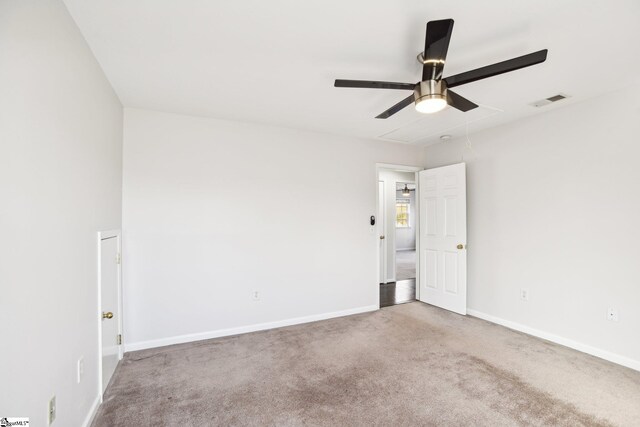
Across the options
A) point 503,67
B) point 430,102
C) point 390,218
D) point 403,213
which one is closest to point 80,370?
point 430,102

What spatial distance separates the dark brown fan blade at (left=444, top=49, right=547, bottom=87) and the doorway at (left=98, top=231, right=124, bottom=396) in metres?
2.69

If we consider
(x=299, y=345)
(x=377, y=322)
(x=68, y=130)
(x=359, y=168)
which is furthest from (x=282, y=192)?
(x=68, y=130)

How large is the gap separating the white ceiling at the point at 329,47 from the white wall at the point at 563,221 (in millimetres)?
394

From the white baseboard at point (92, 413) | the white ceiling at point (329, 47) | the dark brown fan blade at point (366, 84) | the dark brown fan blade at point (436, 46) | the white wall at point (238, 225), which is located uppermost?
the white ceiling at point (329, 47)

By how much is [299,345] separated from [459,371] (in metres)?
1.52

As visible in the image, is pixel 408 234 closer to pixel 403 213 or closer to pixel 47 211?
pixel 403 213

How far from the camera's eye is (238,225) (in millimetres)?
3451

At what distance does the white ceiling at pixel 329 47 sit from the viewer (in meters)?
1.64

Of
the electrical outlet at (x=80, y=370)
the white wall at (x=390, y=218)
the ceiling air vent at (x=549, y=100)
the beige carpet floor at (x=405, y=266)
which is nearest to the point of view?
the electrical outlet at (x=80, y=370)

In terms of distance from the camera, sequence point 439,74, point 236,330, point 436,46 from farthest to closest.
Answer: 1. point 236,330
2. point 439,74
3. point 436,46

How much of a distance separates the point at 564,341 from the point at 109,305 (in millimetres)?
4300

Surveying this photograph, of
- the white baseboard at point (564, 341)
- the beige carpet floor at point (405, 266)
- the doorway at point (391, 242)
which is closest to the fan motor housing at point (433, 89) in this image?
the doorway at point (391, 242)

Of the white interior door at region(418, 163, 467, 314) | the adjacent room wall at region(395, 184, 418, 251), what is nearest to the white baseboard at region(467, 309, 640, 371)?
the white interior door at region(418, 163, 467, 314)

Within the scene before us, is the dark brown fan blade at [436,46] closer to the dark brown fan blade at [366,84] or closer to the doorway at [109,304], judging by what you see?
the dark brown fan blade at [366,84]
